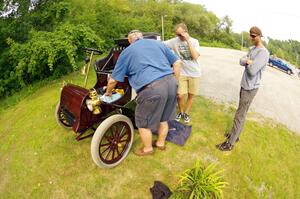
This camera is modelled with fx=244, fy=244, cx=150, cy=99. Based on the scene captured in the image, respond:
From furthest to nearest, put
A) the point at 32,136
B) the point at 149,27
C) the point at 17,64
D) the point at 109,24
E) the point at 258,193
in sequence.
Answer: the point at 149,27 → the point at 109,24 → the point at 17,64 → the point at 32,136 → the point at 258,193

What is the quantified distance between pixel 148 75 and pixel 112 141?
994 mm

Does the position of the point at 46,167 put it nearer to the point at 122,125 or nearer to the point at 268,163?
the point at 122,125

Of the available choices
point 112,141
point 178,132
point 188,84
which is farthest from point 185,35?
point 112,141

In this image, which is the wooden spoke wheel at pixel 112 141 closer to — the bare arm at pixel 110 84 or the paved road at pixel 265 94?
the bare arm at pixel 110 84

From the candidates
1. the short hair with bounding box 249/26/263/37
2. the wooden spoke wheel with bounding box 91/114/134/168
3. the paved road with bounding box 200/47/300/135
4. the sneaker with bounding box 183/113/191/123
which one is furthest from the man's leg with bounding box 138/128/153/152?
the paved road with bounding box 200/47/300/135

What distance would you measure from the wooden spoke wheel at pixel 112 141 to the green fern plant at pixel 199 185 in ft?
2.80

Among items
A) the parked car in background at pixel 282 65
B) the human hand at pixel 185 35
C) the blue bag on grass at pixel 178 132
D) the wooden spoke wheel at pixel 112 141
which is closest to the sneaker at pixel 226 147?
the blue bag on grass at pixel 178 132

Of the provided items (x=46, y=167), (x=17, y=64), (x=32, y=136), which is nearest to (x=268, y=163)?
(x=46, y=167)

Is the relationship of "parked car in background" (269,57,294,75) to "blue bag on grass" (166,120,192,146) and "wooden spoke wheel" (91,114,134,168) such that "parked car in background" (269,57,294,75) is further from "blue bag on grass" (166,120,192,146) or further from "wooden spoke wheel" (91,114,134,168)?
"wooden spoke wheel" (91,114,134,168)

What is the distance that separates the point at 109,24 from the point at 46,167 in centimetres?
718

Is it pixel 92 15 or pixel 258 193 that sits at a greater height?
pixel 92 15

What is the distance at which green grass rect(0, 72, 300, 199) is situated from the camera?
3002 millimetres

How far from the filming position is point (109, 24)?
9430 mm

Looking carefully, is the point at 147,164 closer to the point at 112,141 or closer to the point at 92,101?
the point at 112,141
